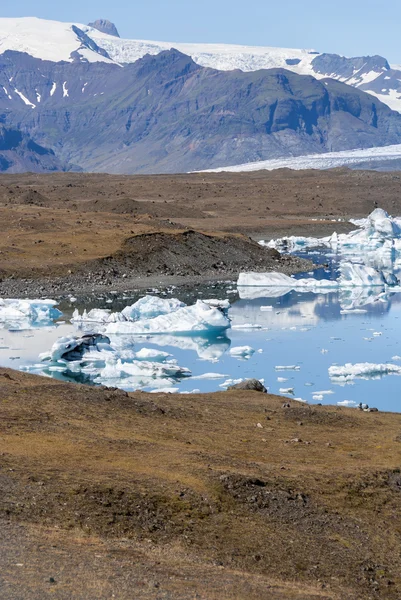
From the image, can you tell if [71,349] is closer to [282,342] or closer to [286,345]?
[286,345]

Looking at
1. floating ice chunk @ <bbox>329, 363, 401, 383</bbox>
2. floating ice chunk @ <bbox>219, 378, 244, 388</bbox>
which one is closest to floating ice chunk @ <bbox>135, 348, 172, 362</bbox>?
floating ice chunk @ <bbox>219, 378, 244, 388</bbox>

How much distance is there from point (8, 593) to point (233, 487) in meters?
4.19

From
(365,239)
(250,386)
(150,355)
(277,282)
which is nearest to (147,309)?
(150,355)

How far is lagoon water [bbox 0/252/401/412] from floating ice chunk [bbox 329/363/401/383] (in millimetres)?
210

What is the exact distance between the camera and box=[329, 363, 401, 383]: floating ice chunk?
25.6 m

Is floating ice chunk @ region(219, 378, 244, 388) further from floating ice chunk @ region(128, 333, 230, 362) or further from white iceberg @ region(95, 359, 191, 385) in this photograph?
floating ice chunk @ region(128, 333, 230, 362)

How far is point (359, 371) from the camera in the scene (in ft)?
84.6

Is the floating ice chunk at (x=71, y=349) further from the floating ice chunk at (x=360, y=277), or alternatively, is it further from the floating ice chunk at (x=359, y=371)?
the floating ice chunk at (x=360, y=277)

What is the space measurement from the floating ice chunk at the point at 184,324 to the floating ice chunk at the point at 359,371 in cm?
678

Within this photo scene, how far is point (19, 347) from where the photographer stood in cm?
2966

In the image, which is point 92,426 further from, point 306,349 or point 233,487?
point 306,349

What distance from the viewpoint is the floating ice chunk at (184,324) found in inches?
1257

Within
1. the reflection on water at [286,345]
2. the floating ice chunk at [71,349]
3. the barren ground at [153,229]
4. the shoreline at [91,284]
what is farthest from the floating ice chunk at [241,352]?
the barren ground at [153,229]

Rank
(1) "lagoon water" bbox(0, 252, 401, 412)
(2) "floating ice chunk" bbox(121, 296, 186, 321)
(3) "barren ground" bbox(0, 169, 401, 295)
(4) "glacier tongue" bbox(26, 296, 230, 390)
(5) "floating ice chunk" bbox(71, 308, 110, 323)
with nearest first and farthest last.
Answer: (1) "lagoon water" bbox(0, 252, 401, 412) < (4) "glacier tongue" bbox(26, 296, 230, 390) < (5) "floating ice chunk" bbox(71, 308, 110, 323) < (2) "floating ice chunk" bbox(121, 296, 186, 321) < (3) "barren ground" bbox(0, 169, 401, 295)
